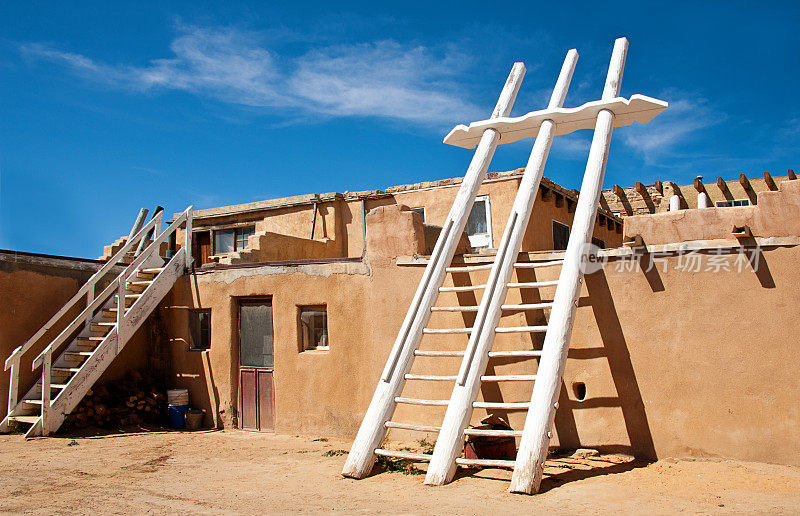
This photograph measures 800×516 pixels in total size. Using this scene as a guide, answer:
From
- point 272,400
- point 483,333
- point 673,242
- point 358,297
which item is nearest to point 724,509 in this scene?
point 483,333

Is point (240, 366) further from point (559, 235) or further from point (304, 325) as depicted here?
point (559, 235)

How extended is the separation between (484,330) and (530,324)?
180 cm

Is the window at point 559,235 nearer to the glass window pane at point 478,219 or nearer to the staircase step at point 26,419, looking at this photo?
the glass window pane at point 478,219

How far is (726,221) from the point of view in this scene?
7633mm

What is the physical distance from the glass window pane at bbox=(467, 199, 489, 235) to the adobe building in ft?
0.36

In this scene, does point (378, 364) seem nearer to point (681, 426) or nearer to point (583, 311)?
point (583, 311)

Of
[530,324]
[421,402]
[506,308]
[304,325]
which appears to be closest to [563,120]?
[530,324]

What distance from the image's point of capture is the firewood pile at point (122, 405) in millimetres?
10500

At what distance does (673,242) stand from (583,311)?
4.47 feet

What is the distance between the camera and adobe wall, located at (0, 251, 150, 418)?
34.3ft

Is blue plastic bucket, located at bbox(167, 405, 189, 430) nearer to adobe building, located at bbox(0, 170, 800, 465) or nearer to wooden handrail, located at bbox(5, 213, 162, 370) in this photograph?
adobe building, located at bbox(0, 170, 800, 465)

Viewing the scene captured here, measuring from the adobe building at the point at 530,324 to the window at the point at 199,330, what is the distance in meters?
0.02

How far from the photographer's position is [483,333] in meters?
6.83

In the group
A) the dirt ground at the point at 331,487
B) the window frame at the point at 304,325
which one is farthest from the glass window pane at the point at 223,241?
the dirt ground at the point at 331,487
